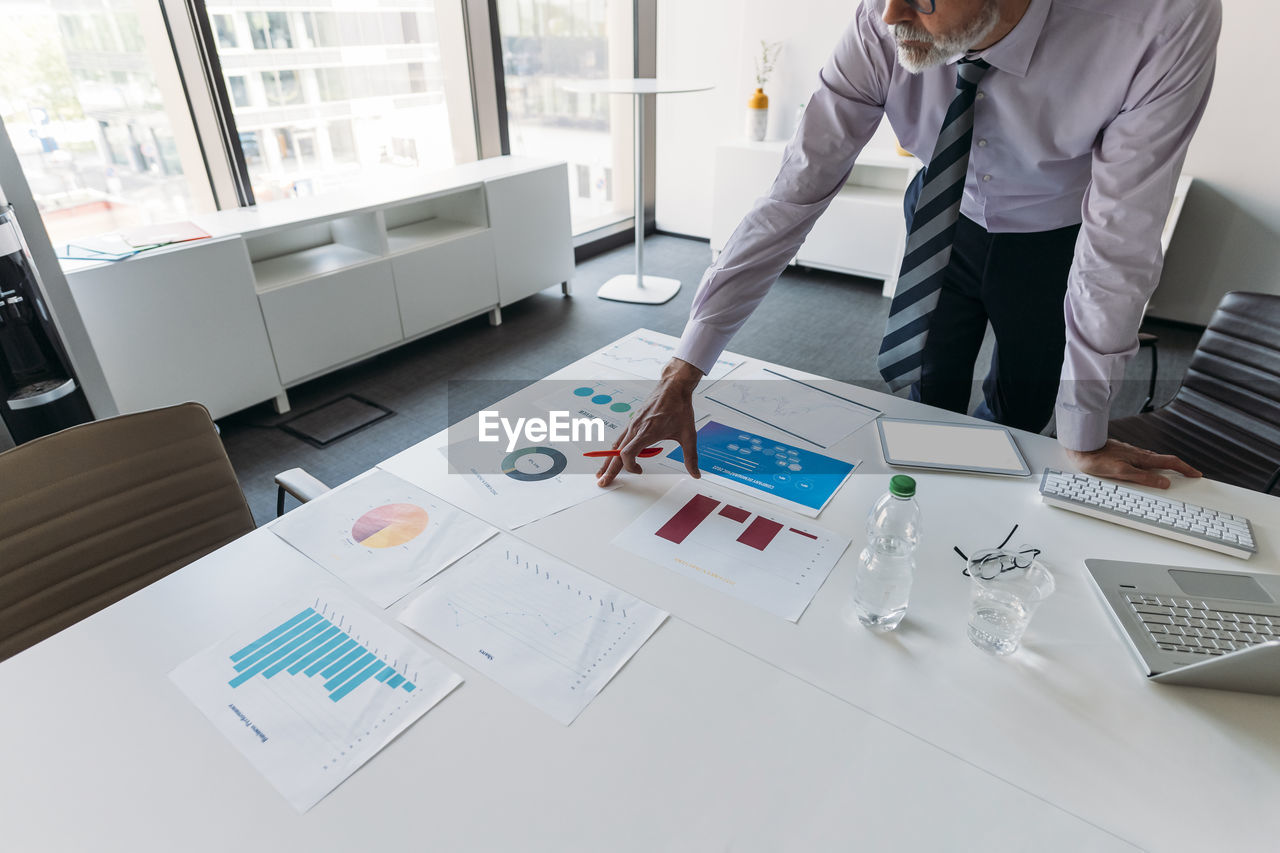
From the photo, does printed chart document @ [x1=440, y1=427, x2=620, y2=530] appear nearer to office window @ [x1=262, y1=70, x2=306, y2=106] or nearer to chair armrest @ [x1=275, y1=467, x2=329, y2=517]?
chair armrest @ [x1=275, y1=467, x2=329, y2=517]

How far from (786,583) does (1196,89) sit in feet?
3.56

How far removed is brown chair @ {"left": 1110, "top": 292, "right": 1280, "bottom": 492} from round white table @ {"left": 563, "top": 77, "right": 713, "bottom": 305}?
2.60 meters

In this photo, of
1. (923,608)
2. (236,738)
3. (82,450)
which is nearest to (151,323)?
(82,450)

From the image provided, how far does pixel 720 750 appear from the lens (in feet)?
2.68

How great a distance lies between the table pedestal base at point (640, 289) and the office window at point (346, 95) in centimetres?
113

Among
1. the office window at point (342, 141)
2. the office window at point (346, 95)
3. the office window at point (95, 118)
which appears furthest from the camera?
the office window at point (342, 141)

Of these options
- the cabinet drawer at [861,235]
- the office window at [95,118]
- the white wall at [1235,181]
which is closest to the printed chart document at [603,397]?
the office window at [95,118]

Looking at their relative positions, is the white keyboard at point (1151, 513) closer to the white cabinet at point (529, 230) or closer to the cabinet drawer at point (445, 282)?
the cabinet drawer at point (445, 282)

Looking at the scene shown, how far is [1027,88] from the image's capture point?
1334mm

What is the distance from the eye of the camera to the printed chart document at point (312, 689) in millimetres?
812

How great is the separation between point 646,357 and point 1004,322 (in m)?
0.87

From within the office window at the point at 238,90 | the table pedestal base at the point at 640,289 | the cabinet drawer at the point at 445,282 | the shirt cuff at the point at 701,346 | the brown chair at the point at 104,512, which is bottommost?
the table pedestal base at the point at 640,289

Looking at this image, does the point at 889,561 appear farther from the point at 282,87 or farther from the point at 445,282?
the point at 282,87

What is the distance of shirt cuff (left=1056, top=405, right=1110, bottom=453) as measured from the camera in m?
1.27
